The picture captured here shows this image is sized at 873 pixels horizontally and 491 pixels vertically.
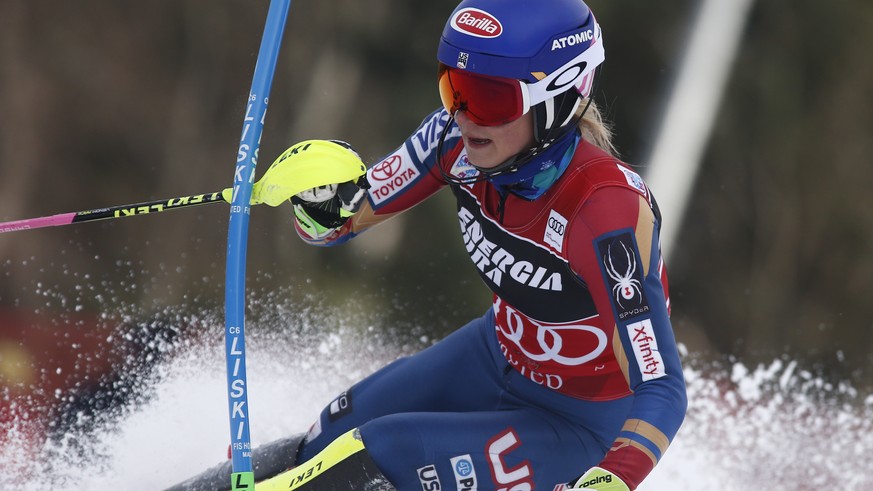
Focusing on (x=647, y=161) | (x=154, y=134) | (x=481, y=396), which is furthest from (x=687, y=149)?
(x=481, y=396)

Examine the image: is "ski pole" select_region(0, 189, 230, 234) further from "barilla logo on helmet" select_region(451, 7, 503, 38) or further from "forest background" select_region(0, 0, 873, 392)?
"forest background" select_region(0, 0, 873, 392)

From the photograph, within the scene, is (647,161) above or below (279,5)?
below

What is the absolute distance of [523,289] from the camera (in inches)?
75.8

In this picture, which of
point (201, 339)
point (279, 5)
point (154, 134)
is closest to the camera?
point (279, 5)

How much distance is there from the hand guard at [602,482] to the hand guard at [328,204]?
2.78ft

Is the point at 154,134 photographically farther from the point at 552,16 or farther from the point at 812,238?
the point at 812,238

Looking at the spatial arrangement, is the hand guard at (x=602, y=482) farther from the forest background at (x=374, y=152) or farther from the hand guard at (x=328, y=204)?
the forest background at (x=374, y=152)

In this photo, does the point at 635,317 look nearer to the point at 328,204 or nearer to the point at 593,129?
the point at 593,129

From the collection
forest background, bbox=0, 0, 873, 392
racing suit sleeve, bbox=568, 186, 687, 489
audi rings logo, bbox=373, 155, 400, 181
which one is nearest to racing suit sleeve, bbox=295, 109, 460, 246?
audi rings logo, bbox=373, 155, 400, 181

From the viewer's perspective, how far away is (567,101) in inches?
72.5

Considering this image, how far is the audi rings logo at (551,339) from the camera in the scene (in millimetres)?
1938

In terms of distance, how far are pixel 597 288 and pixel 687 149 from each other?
4.03 m

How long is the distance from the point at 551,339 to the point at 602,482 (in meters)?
0.48

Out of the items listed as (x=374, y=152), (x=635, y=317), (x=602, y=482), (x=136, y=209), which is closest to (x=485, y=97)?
(x=635, y=317)
